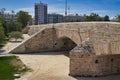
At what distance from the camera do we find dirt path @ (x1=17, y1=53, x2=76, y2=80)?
50.5 ft

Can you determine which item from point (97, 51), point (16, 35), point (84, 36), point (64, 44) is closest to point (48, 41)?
point (64, 44)

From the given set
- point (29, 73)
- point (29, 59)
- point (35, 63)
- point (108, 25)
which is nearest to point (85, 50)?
point (108, 25)

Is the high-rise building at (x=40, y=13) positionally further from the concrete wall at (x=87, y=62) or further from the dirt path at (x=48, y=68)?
the concrete wall at (x=87, y=62)

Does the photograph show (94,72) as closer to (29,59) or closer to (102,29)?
(102,29)

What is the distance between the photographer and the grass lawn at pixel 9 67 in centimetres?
1575

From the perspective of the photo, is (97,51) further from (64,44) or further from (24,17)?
(24,17)

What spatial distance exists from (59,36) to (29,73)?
357 inches

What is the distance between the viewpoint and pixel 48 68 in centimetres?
1770

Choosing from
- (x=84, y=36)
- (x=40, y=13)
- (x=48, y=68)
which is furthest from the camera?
(x=40, y=13)

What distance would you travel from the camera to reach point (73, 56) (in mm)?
15805

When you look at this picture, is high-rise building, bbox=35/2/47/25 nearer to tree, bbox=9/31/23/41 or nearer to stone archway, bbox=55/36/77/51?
tree, bbox=9/31/23/41

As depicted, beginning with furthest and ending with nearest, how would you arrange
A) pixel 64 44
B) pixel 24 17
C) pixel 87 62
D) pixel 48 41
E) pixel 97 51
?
1. pixel 24 17
2. pixel 64 44
3. pixel 48 41
4. pixel 87 62
5. pixel 97 51

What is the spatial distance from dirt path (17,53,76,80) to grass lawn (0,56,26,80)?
736mm

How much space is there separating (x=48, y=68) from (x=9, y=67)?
2.79 metres
